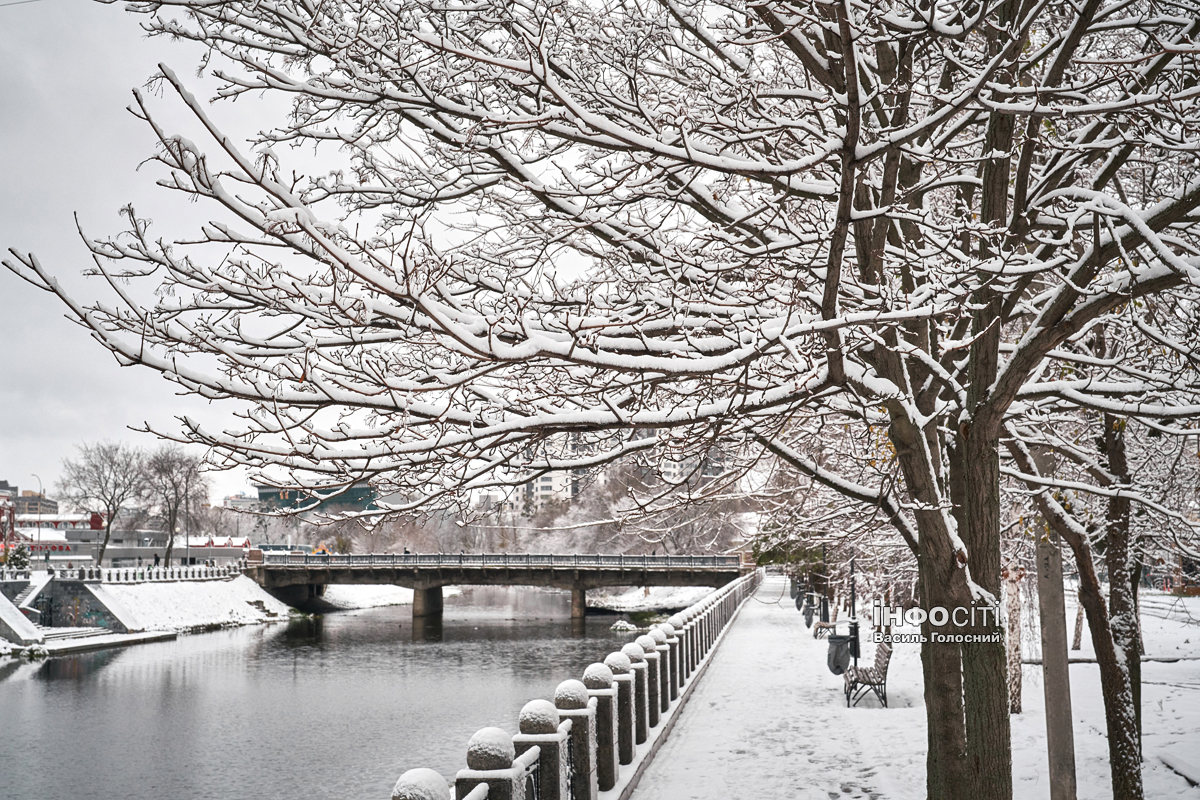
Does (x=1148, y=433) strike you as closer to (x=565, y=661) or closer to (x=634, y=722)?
(x=634, y=722)

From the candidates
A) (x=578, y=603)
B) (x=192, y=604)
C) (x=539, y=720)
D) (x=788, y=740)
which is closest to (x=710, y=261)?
(x=539, y=720)

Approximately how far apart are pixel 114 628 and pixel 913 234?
51800mm

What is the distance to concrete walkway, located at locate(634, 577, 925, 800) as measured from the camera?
8.94 metres

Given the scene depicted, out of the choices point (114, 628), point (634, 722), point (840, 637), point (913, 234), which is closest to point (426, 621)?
point (114, 628)

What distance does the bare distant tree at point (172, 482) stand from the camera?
79225mm

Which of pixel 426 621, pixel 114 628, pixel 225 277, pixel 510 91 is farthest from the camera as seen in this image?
pixel 426 621

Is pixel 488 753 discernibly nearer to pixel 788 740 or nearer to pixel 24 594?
pixel 788 740

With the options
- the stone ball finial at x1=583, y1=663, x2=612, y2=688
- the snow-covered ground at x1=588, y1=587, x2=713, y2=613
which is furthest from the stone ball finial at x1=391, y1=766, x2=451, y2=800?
the snow-covered ground at x1=588, y1=587, x2=713, y2=613

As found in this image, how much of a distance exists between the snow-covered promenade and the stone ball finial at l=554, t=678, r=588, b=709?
5.35 feet

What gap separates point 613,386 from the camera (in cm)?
484

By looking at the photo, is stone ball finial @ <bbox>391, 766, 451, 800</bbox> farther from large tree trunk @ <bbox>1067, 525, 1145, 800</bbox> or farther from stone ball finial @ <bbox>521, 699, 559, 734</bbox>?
large tree trunk @ <bbox>1067, 525, 1145, 800</bbox>

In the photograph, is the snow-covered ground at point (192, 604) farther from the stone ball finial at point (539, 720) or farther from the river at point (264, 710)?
the stone ball finial at point (539, 720)

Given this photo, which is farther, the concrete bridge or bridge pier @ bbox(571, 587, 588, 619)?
bridge pier @ bbox(571, 587, 588, 619)

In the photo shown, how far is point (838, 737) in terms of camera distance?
1139cm
